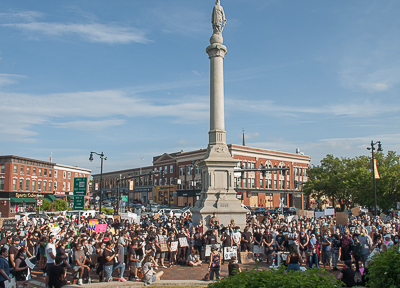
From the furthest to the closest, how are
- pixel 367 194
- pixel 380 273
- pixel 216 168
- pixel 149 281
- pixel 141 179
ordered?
pixel 141 179 < pixel 367 194 < pixel 216 168 < pixel 149 281 < pixel 380 273

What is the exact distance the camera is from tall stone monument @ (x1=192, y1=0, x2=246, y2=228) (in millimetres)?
24234

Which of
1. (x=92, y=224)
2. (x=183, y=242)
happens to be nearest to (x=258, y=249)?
(x=183, y=242)

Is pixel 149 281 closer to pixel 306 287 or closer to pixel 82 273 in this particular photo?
pixel 82 273

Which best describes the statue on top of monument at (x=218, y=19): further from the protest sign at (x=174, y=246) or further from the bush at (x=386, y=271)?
the bush at (x=386, y=271)

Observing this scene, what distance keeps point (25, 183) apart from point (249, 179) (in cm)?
4267

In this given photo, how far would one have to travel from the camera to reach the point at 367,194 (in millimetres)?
51219

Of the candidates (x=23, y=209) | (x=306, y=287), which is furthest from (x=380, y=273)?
(x=23, y=209)

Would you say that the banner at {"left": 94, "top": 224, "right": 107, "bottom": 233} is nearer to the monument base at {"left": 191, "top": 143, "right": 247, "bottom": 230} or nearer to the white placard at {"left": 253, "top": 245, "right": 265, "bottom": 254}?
the monument base at {"left": 191, "top": 143, "right": 247, "bottom": 230}

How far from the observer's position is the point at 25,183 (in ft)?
209

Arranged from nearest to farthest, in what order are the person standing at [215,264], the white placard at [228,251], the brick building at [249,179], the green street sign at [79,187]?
1. the person standing at [215,264]
2. the white placard at [228,251]
3. the green street sign at [79,187]
4. the brick building at [249,179]

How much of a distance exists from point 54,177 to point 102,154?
36.9m

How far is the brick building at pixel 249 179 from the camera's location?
72.6m

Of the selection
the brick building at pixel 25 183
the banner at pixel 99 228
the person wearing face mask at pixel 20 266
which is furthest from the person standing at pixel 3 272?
the brick building at pixel 25 183

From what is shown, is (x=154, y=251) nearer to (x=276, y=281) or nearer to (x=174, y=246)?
(x=174, y=246)
